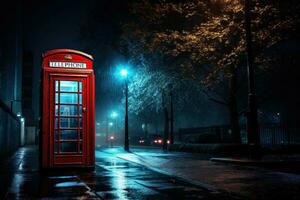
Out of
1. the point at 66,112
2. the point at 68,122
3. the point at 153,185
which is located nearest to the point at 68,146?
the point at 68,122

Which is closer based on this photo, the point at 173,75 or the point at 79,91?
the point at 79,91

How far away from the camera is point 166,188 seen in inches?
348

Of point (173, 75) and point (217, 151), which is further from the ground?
point (173, 75)

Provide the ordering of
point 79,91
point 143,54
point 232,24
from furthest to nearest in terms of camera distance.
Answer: point 143,54 → point 232,24 → point 79,91

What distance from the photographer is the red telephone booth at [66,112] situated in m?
11.8

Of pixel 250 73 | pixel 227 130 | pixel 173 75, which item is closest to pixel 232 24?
pixel 250 73

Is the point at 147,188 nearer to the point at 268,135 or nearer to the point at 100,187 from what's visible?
the point at 100,187

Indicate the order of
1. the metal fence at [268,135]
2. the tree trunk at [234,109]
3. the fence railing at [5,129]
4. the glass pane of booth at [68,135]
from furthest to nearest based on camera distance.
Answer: the tree trunk at [234,109] → the metal fence at [268,135] → the fence railing at [5,129] → the glass pane of booth at [68,135]

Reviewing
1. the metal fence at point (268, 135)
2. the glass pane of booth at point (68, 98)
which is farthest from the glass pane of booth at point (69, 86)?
the metal fence at point (268, 135)

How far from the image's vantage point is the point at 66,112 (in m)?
12.0

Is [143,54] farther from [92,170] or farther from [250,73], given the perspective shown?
[92,170]

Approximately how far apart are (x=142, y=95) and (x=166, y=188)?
18455 millimetres

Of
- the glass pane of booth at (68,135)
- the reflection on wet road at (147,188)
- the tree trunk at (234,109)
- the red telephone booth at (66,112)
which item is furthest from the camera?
the tree trunk at (234,109)

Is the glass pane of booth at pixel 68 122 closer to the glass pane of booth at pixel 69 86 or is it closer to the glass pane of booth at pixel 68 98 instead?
the glass pane of booth at pixel 68 98
